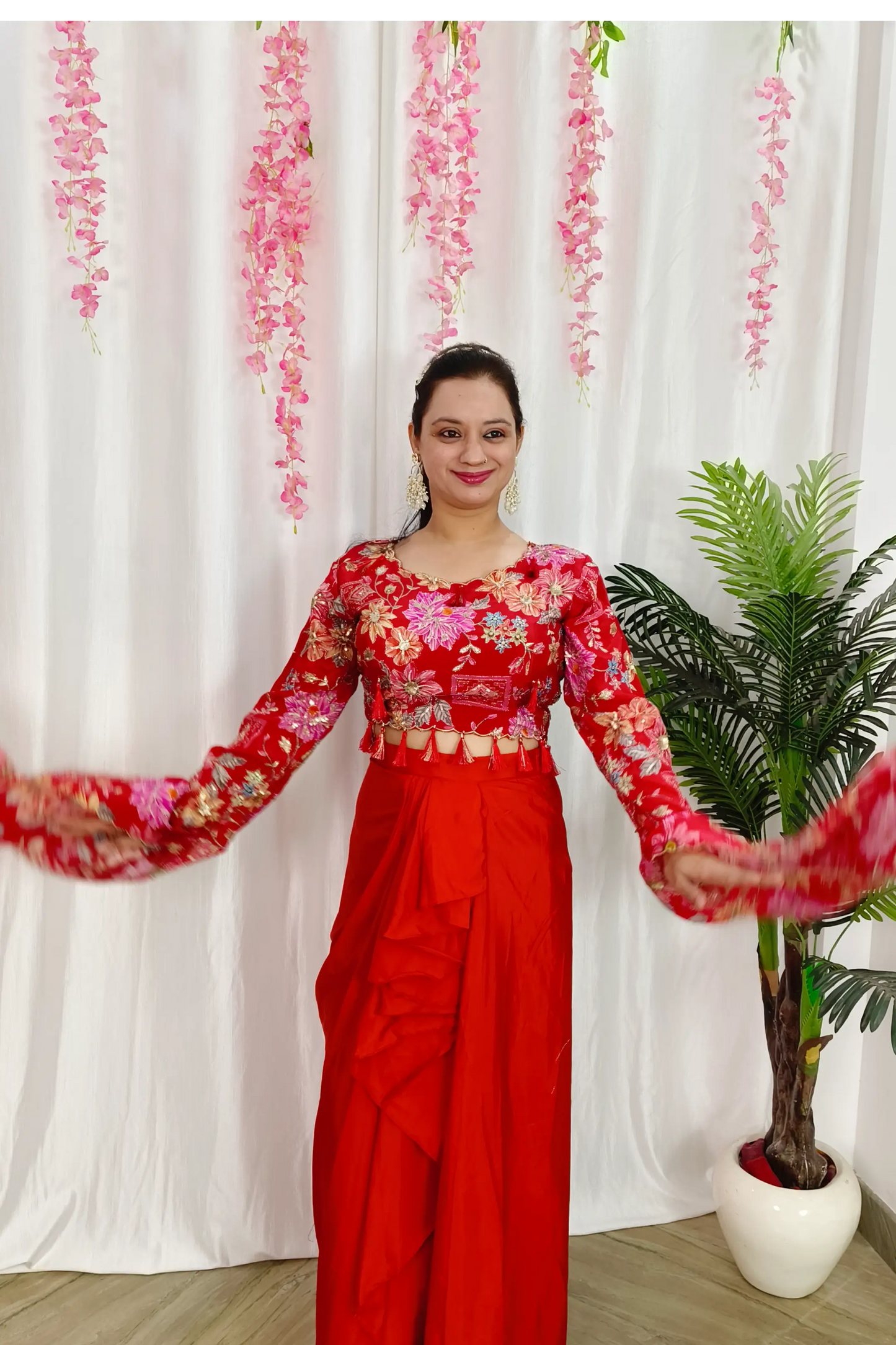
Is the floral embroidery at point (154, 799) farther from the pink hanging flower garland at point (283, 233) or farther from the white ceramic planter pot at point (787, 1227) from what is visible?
the white ceramic planter pot at point (787, 1227)

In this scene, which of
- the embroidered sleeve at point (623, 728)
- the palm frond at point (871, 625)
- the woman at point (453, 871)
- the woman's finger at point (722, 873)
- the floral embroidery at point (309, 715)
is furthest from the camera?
the palm frond at point (871, 625)

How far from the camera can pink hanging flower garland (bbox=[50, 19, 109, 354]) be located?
72.4 inches

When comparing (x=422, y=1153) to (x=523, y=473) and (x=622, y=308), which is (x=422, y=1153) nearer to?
(x=523, y=473)

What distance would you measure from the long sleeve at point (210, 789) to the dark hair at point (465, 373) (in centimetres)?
30

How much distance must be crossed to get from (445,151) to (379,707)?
3.33ft

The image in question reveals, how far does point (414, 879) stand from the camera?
→ 1.66 meters

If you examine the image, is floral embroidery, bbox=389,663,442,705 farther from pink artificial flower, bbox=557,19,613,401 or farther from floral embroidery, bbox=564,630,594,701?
pink artificial flower, bbox=557,19,613,401

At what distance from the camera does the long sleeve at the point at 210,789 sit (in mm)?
1516

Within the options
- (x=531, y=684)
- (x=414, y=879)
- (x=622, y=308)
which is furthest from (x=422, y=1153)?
(x=622, y=308)

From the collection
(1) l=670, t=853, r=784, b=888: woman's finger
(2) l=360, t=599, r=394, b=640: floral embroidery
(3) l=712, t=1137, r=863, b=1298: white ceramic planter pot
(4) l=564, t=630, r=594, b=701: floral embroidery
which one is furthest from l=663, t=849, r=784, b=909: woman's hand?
(3) l=712, t=1137, r=863, b=1298: white ceramic planter pot

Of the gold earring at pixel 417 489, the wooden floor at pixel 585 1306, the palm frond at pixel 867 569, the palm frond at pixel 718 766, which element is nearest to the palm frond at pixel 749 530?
the palm frond at pixel 867 569

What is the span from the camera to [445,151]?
1931 mm

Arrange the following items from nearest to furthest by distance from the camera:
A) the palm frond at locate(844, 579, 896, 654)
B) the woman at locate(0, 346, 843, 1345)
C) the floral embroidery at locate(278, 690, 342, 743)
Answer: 1. the woman at locate(0, 346, 843, 1345)
2. the floral embroidery at locate(278, 690, 342, 743)
3. the palm frond at locate(844, 579, 896, 654)

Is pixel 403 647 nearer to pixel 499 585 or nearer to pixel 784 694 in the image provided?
pixel 499 585
